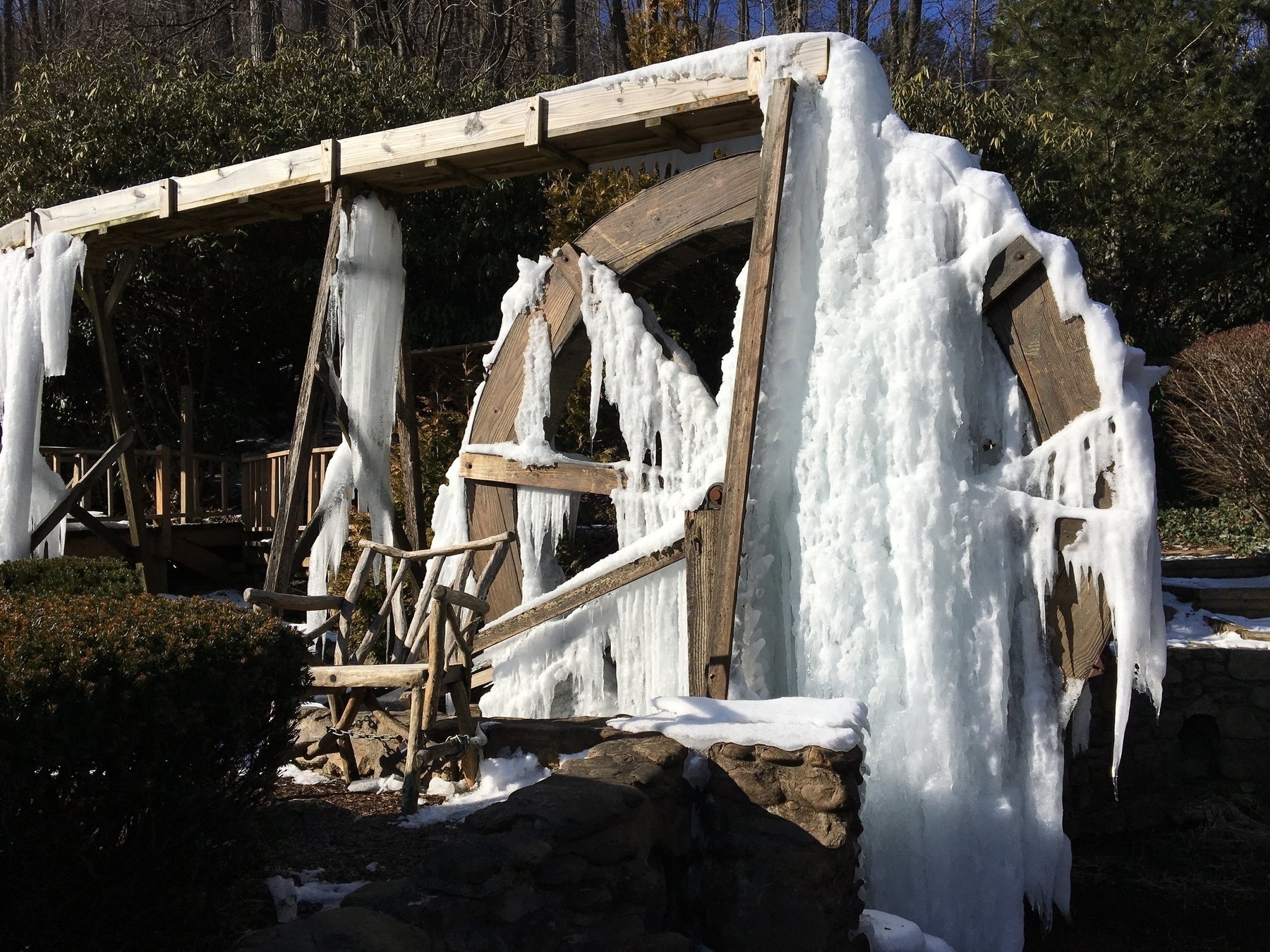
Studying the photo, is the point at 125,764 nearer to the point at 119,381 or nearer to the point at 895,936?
the point at 895,936

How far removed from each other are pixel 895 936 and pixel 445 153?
12.5 feet

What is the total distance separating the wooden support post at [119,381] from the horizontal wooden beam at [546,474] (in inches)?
102

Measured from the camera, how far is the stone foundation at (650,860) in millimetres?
2275

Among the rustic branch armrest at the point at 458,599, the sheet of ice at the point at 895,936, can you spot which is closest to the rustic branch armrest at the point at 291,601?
the rustic branch armrest at the point at 458,599

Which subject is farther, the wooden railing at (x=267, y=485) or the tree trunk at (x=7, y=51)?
the tree trunk at (x=7, y=51)

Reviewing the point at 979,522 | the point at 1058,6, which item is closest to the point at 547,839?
the point at 979,522

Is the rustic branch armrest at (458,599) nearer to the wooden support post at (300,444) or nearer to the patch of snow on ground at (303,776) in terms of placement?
the patch of snow on ground at (303,776)

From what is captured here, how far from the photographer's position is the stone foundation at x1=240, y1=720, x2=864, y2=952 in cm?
228

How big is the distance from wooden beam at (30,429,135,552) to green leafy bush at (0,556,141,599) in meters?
0.87

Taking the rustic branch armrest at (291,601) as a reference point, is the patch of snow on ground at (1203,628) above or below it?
below

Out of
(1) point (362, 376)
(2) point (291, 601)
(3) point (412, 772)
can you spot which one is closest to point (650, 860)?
(3) point (412, 772)

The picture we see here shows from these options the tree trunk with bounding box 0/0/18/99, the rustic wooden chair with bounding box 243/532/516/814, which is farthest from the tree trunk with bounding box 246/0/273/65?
the rustic wooden chair with bounding box 243/532/516/814

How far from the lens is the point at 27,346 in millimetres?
6688

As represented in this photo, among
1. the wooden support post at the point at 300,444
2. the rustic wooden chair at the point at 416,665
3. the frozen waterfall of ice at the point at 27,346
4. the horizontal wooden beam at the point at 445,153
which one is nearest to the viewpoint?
the rustic wooden chair at the point at 416,665
